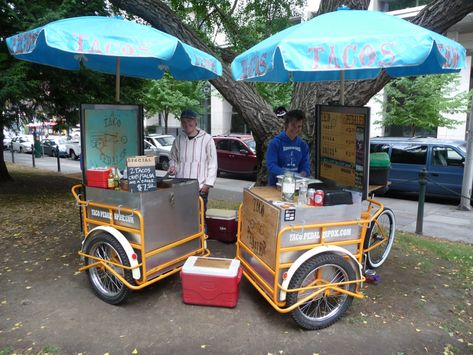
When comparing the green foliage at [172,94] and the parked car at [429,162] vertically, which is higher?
the green foliage at [172,94]

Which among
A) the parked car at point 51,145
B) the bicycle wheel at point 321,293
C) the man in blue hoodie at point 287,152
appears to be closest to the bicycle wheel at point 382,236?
the man in blue hoodie at point 287,152

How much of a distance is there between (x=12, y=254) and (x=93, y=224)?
1774mm

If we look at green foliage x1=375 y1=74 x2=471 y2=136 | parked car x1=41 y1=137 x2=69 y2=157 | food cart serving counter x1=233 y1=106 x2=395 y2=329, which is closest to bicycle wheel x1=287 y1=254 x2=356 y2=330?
food cart serving counter x1=233 y1=106 x2=395 y2=329

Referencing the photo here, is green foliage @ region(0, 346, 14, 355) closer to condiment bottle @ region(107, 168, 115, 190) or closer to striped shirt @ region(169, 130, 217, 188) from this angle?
condiment bottle @ region(107, 168, 115, 190)

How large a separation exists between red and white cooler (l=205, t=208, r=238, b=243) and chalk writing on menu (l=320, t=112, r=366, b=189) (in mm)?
1436

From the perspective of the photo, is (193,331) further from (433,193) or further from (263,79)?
(433,193)

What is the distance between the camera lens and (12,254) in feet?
16.3

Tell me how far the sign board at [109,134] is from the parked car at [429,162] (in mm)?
7391

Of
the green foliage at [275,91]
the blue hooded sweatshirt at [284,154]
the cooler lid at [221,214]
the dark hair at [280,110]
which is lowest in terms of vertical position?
the cooler lid at [221,214]

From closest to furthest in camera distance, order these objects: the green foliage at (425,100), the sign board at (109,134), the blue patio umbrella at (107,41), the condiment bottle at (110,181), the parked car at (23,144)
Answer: the blue patio umbrella at (107,41) → the condiment bottle at (110,181) → the sign board at (109,134) → the green foliage at (425,100) → the parked car at (23,144)

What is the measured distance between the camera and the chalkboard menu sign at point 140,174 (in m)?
3.61

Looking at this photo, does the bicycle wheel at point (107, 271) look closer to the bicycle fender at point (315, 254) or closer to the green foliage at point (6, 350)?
the green foliage at point (6, 350)

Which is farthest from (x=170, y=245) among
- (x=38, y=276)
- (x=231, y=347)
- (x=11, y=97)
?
(x=11, y=97)

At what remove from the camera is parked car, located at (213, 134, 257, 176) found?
1401cm
